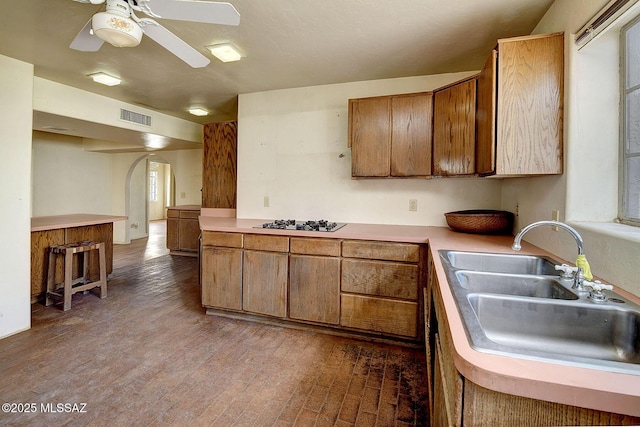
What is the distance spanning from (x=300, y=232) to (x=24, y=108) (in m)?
2.68

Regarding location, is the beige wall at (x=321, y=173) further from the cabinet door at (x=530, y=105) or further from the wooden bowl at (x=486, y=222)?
the cabinet door at (x=530, y=105)

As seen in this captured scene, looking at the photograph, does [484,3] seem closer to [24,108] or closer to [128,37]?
[128,37]

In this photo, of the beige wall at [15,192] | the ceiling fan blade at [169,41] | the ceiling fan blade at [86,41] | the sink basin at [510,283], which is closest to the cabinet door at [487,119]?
the sink basin at [510,283]

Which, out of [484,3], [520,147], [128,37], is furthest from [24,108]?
[520,147]

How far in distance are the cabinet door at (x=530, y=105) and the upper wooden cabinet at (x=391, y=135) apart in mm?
870

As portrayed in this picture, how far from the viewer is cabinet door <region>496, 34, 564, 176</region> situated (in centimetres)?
164

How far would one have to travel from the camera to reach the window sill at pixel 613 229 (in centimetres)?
117

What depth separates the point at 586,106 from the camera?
60.5 inches

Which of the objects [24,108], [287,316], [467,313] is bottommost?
[287,316]

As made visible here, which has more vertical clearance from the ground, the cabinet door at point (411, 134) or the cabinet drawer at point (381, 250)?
the cabinet door at point (411, 134)

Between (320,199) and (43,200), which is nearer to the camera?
(320,199)

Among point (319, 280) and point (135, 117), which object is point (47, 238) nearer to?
point (135, 117)

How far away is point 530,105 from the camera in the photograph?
5.52 feet

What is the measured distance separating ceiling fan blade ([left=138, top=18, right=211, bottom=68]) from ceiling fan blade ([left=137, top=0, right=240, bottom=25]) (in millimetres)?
84
